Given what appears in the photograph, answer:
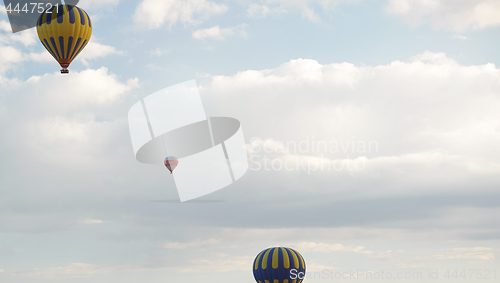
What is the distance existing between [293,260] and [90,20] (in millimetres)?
41317

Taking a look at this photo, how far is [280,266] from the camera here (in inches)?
2958

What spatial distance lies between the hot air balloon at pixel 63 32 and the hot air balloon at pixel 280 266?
36.9m

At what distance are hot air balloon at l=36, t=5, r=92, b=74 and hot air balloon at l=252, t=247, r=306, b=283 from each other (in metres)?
36.9

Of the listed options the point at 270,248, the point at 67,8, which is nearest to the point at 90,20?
the point at 67,8

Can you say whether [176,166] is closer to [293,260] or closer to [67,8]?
[293,260]

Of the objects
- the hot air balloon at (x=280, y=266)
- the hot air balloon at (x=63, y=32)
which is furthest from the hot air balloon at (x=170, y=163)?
the hot air balloon at (x=63, y=32)

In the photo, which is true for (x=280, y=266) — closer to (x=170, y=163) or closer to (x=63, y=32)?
(x=170, y=163)

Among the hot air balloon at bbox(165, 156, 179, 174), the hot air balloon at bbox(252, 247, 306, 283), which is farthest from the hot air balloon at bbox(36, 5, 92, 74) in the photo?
the hot air balloon at bbox(165, 156, 179, 174)

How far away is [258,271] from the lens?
76875mm

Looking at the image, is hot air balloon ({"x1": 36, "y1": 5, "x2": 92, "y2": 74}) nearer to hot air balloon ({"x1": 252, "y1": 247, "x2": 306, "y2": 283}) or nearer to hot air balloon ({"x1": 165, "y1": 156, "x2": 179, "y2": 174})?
hot air balloon ({"x1": 252, "y1": 247, "x2": 306, "y2": 283})

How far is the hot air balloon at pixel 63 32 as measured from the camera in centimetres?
6056

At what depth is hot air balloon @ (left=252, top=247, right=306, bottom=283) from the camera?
7481 cm

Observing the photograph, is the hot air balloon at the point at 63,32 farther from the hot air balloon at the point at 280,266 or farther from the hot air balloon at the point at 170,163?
the hot air balloon at the point at 170,163

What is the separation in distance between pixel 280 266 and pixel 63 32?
135ft
